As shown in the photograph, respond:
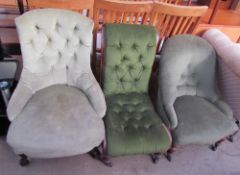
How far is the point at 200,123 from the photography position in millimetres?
1371

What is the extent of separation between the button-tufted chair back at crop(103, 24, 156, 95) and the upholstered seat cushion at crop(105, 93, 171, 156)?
0.10 meters

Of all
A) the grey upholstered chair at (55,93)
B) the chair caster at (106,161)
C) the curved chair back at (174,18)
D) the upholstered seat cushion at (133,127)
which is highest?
the curved chair back at (174,18)

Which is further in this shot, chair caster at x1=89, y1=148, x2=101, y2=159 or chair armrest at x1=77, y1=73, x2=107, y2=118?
chair caster at x1=89, y1=148, x2=101, y2=159

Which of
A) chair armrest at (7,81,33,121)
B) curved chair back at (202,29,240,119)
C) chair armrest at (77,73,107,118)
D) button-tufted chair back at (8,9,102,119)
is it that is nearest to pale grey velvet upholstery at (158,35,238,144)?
curved chair back at (202,29,240,119)

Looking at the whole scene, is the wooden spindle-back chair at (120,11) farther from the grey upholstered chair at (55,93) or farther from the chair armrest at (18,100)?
the chair armrest at (18,100)

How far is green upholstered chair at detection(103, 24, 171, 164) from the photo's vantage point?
4.02ft

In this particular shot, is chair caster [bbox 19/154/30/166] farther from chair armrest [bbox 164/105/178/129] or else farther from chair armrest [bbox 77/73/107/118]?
chair armrest [bbox 164/105/178/129]

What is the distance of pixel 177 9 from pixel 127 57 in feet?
1.85

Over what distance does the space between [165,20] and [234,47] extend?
641mm

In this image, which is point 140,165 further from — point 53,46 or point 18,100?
point 53,46

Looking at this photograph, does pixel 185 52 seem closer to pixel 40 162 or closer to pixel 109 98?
pixel 109 98

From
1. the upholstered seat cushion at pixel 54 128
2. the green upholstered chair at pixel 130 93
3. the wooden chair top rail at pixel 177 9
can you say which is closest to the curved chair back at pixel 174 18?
the wooden chair top rail at pixel 177 9

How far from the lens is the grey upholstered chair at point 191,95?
53.1 inches

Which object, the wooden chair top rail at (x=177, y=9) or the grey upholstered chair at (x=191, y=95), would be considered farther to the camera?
the wooden chair top rail at (x=177, y=9)
